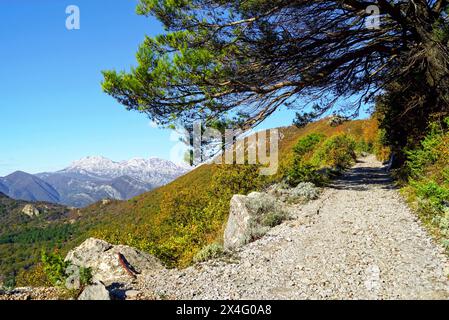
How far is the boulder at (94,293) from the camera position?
4406 millimetres

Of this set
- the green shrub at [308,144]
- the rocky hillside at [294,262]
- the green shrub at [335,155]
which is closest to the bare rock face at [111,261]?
the rocky hillside at [294,262]

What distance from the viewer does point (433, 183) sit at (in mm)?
8195

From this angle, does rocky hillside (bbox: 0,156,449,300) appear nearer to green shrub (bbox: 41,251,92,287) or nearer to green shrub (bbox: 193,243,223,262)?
green shrub (bbox: 193,243,223,262)

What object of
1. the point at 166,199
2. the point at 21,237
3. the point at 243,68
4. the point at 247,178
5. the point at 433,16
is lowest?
the point at 21,237

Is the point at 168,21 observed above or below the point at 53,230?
above

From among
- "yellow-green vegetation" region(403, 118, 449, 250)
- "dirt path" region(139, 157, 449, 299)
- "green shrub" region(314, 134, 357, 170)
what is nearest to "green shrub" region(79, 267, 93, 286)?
"dirt path" region(139, 157, 449, 299)

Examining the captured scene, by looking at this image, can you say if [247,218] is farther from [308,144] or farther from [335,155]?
→ [308,144]

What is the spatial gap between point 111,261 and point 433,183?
24.8ft

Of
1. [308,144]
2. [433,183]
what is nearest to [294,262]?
[433,183]

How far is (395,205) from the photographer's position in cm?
981

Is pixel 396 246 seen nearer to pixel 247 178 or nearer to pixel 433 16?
pixel 433 16

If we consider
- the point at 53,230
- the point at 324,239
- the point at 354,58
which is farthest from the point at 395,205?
the point at 53,230

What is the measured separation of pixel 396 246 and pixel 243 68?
Answer: 6.90 meters

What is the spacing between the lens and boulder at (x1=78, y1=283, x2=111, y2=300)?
4406 millimetres
